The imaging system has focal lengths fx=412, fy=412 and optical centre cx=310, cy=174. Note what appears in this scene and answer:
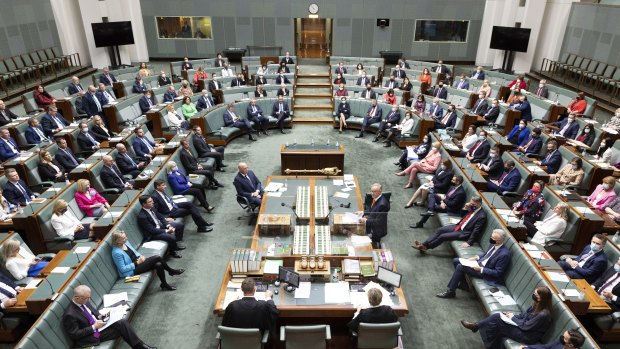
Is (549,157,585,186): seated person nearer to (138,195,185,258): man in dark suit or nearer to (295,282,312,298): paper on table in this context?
(295,282,312,298): paper on table

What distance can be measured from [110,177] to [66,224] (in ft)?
5.39

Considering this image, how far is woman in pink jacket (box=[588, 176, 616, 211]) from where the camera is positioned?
22.3 ft

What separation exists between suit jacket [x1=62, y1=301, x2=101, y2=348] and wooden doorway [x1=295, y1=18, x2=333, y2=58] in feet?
60.5

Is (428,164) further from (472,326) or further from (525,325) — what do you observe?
(525,325)

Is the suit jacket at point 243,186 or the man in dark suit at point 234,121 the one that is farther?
the man in dark suit at point 234,121


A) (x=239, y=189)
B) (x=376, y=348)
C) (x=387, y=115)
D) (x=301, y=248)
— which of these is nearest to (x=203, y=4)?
(x=387, y=115)

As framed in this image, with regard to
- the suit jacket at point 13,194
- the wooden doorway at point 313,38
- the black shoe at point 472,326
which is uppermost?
the wooden doorway at point 313,38

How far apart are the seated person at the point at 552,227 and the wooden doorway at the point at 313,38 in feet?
54.1

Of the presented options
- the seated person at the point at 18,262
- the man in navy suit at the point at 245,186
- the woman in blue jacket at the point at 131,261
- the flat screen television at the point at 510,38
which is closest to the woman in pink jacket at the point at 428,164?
the man in navy suit at the point at 245,186

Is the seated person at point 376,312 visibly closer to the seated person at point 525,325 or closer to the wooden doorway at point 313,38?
the seated person at point 525,325

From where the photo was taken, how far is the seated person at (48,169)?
787 centimetres

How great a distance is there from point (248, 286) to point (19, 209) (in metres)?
4.52

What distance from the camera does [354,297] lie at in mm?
4891

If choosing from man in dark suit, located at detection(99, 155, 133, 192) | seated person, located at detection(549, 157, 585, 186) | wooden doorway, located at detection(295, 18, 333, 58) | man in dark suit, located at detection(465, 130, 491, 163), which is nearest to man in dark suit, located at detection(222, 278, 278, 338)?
man in dark suit, located at detection(99, 155, 133, 192)
